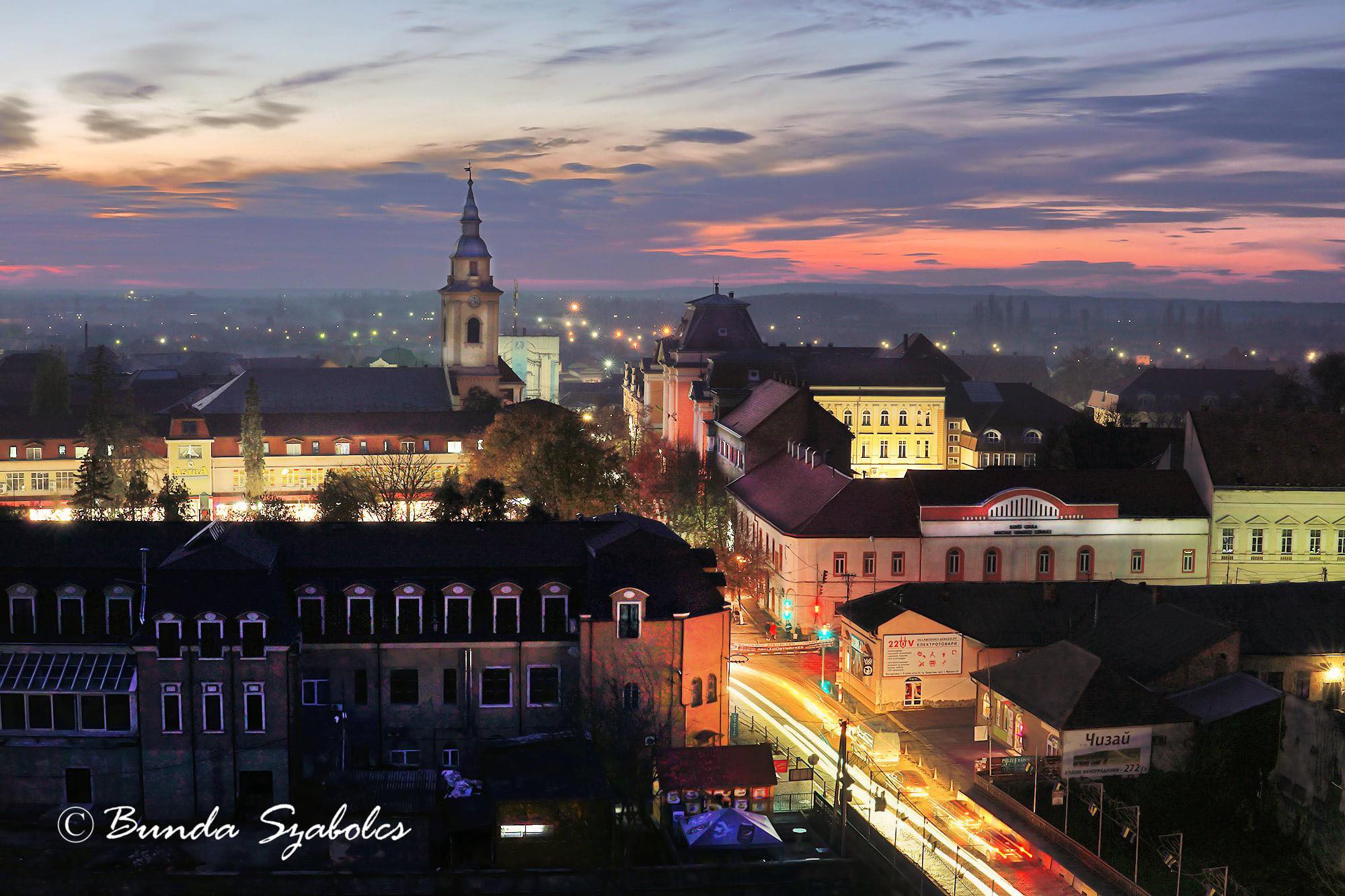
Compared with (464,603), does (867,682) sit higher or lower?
lower

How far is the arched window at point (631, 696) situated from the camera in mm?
45469

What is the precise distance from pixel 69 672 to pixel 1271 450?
56.9 m

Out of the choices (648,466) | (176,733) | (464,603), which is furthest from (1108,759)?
(648,466)

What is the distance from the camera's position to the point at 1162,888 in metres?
38.3

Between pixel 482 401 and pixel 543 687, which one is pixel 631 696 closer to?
pixel 543 687

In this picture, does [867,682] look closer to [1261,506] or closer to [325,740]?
[325,740]

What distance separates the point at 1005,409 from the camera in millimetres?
124812

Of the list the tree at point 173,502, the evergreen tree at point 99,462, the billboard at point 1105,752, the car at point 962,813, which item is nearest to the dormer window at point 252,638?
the car at point 962,813

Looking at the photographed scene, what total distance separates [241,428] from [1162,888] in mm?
77635

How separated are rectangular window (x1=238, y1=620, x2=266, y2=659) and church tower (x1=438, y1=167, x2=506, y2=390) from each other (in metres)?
81.0

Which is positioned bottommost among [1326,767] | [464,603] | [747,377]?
[1326,767]

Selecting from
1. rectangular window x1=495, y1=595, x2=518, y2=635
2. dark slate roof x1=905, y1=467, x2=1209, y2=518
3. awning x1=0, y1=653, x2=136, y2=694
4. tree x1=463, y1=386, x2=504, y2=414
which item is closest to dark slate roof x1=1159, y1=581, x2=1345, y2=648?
dark slate roof x1=905, y1=467, x2=1209, y2=518

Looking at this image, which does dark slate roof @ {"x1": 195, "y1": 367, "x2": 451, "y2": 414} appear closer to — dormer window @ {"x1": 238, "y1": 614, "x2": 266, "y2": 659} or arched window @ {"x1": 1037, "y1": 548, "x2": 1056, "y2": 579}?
arched window @ {"x1": 1037, "y1": 548, "x2": 1056, "y2": 579}

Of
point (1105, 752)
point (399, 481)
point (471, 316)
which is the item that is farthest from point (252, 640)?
point (471, 316)
